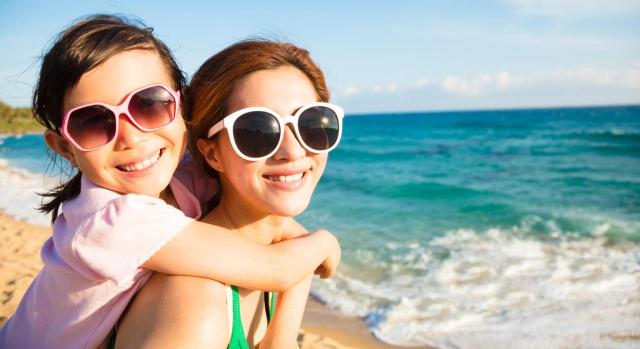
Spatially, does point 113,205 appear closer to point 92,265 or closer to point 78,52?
point 92,265

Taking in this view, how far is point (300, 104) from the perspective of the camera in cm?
219

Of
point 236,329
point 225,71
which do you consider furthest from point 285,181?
point 236,329

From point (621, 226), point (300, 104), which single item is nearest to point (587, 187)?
point (621, 226)

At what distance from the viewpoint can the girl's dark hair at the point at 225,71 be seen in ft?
6.98

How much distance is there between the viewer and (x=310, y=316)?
243 inches

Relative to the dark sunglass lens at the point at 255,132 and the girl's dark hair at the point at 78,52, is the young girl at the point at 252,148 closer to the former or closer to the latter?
the dark sunglass lens at the point at 255,132

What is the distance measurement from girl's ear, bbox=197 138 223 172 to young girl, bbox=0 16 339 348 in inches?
4.2

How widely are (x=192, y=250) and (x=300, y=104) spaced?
2.46ft

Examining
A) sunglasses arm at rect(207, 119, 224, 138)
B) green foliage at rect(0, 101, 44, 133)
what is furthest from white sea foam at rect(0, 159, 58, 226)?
green foliage at rect(0, 101, 44, 133)

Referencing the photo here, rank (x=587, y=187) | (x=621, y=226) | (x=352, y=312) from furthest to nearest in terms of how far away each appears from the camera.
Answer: (x=587, y=187) < (x=621, y=226) < (x=352, y=312)

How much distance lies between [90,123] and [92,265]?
1.76 feet

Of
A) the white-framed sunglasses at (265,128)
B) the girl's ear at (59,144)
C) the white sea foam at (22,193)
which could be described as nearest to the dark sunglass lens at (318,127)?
the white-framed sunglasses at (265,128)

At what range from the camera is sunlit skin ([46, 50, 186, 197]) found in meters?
1.95

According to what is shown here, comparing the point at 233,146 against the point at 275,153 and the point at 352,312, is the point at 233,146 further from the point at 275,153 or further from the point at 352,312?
the point at 352,312
